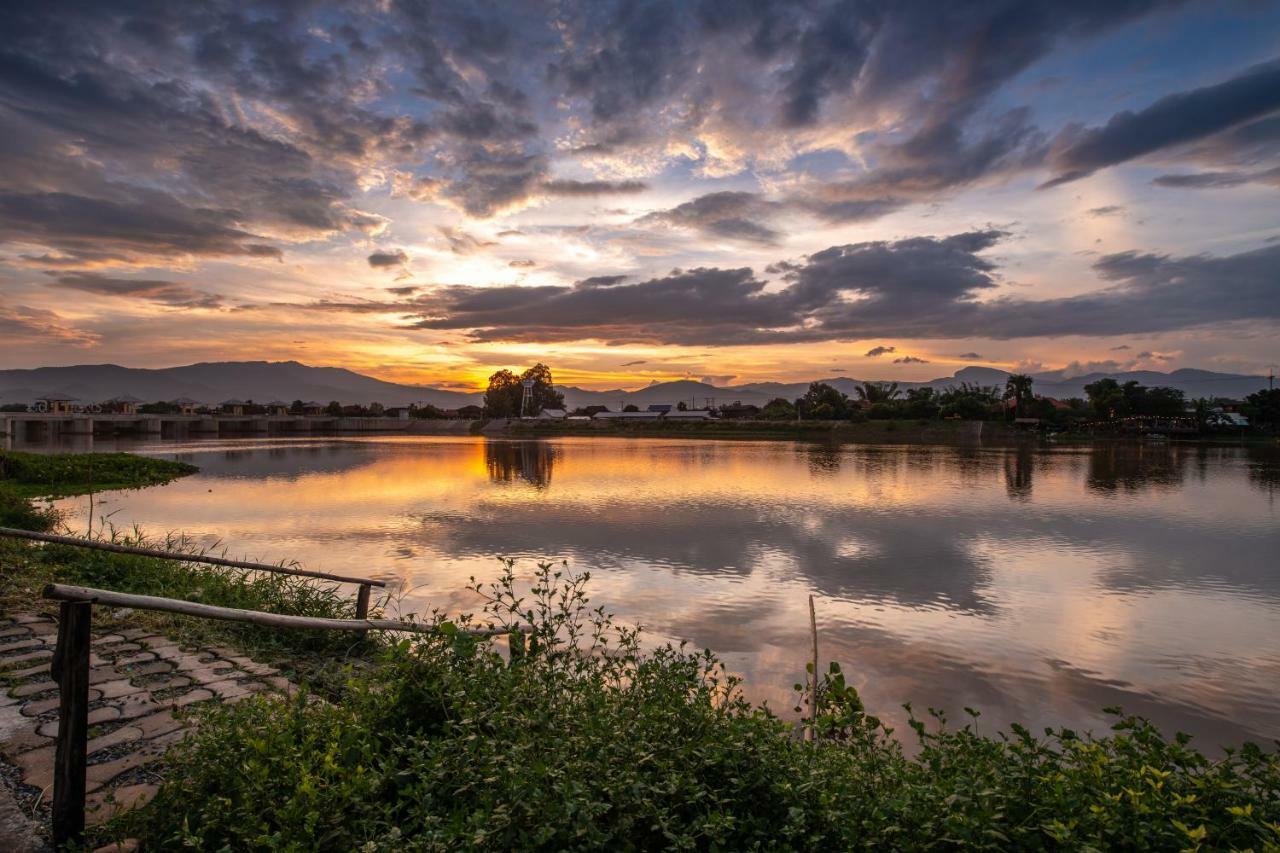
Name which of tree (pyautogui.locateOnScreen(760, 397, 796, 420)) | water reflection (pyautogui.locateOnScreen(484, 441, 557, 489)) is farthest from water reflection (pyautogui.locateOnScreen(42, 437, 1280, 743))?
tree (pyautogui.locateOnScreen(760, 397, 796, 420))

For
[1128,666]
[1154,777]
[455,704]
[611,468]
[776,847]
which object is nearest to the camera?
[776,847]

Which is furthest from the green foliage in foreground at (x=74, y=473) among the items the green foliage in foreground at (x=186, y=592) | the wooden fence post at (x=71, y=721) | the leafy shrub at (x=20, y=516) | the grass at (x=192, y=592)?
the wooden fence post at (x=71, y=721)

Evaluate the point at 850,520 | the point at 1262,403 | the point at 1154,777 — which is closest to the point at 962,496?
Answer: the point at 850,520

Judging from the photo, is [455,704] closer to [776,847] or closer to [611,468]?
[776,847]

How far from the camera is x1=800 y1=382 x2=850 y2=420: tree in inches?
4263

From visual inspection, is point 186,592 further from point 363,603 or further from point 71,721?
point 71,721

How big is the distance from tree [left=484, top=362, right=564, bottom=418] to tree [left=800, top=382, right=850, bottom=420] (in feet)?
185

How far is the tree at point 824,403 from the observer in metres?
108

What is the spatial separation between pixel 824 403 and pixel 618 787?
112 metres

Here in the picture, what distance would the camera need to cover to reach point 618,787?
14.0ft

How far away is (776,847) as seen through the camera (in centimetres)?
409

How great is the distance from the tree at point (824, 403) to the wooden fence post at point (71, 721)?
109 meters

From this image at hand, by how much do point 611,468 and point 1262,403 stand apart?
96129mm

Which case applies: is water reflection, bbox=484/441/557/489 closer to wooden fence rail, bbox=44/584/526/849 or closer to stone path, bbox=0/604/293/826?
stone path, bbox=0/604/293/826
